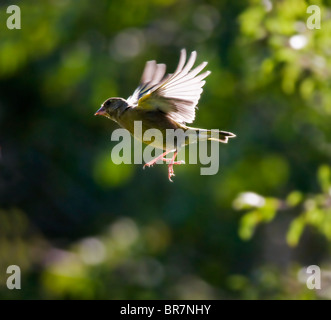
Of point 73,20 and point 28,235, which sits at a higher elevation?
point 73,20

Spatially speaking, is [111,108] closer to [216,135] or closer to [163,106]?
[163,106]

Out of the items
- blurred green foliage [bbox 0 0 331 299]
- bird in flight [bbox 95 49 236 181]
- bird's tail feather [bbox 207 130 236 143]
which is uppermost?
blurred green foliage [bbox 0 0 331 299]

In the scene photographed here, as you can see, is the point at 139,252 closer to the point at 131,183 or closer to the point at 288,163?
the point at 131,183

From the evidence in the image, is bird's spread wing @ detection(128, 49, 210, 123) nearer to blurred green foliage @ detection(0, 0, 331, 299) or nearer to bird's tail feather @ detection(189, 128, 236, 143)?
bird's tail feather @ detection(189, 128, 236, 143)

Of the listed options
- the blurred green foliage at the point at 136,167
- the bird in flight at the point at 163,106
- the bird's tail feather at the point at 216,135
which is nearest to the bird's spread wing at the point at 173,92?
the bird in flight at the point at 163,106

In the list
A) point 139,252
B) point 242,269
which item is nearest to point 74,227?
point 139,252

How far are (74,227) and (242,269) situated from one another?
2.37 m

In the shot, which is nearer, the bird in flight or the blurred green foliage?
the bird in flight

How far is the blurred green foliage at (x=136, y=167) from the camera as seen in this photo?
7734 millimetres

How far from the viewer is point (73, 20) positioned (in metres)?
7.88

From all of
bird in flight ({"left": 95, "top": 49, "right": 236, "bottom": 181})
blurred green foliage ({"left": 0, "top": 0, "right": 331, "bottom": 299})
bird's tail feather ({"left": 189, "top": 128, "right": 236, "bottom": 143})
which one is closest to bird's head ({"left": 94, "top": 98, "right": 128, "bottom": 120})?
bird in flight ({"left": 95, "top": 49, "right": 236, "bottom": 181})

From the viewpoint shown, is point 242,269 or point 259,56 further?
point 242,269

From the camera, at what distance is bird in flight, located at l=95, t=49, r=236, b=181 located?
290 cm

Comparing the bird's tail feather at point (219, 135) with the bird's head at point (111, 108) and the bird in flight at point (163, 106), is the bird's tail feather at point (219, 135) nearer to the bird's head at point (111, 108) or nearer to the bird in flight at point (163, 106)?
the bird in flight at point (163, 106)
